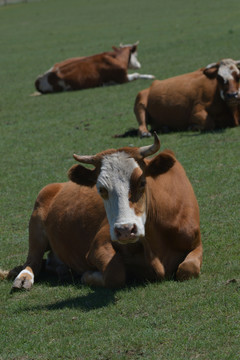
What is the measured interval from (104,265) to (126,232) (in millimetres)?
1021

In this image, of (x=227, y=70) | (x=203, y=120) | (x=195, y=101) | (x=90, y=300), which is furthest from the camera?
(x=195, y=101)

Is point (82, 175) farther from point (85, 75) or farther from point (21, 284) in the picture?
point (85, 75)

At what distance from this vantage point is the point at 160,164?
6965 mm

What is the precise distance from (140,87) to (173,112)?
560 centimetres

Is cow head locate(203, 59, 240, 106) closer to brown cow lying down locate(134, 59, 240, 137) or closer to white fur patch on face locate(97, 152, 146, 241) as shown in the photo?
brown cow lying down locate(134, 59, 240, 137)

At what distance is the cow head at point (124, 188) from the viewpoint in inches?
245

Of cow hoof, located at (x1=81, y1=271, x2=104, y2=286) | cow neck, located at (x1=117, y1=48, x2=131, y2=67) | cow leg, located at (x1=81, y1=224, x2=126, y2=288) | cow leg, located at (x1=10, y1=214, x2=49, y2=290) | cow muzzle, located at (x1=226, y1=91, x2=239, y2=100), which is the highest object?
cow leg, located at (x1=81, y1=224, x2=126, y2=288)

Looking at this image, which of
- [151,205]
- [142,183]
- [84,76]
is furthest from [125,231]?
[84,76]

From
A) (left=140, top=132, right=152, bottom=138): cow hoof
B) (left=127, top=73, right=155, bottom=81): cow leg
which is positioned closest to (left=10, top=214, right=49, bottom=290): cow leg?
(left=140, top=132, right=152, bottom=138): cow hoof

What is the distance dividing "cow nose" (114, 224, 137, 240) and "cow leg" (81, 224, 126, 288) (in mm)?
857

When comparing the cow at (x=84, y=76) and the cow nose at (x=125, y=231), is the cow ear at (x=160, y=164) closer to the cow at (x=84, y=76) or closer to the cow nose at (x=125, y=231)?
the cow nose at (x=125, y=231)

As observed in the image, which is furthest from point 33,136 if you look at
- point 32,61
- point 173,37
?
point 173,37

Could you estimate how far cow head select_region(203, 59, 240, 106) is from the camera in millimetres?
13672

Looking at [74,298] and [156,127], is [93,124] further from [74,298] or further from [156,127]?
[74,298]
